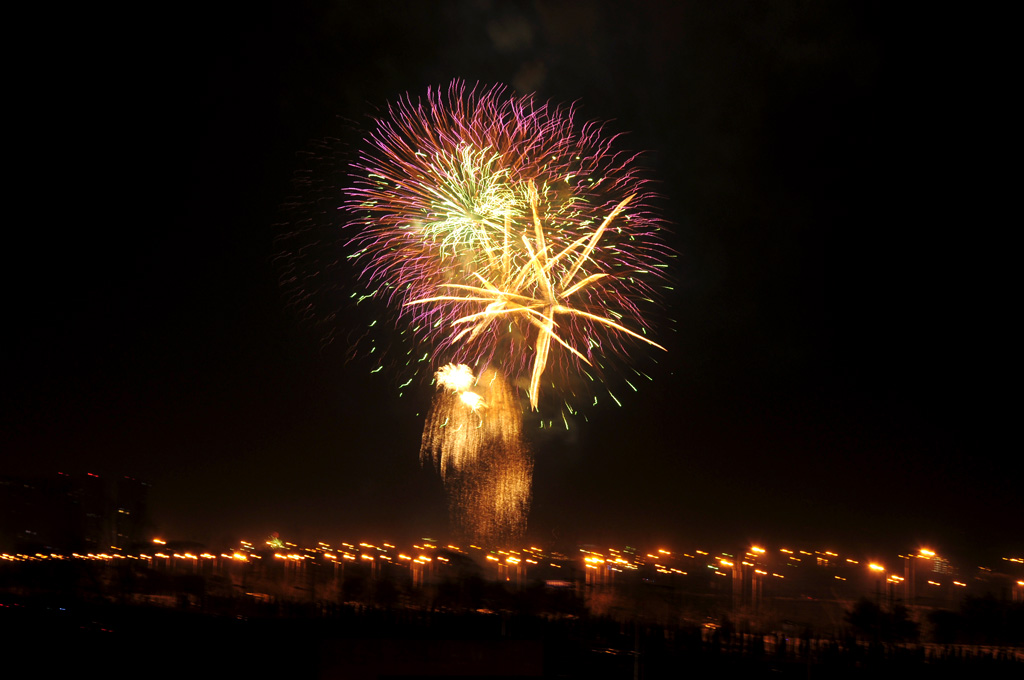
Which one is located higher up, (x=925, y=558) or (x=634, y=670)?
(x=925, y=558)

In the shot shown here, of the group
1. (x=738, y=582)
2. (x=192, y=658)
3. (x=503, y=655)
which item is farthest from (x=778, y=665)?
(x=738, y=582)

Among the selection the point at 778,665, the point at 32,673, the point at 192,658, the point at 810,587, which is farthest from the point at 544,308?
the point at 810,587

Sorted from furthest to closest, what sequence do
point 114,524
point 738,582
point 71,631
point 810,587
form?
point 114,524, point 738,582, point 810,587, point 71,631

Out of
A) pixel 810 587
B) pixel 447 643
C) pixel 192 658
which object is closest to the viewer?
pixel 447 643

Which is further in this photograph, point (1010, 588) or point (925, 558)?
point (925, 558)

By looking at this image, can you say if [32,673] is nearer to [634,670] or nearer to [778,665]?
[634,670]

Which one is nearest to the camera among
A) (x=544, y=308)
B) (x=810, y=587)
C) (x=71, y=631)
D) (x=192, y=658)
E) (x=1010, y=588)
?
(x=192, y=658)

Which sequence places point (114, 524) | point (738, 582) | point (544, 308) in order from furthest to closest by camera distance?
point (114, 524), point (738, 582), point (544, 308)

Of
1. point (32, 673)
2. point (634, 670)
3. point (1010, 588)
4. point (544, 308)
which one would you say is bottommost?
point (32, 673)

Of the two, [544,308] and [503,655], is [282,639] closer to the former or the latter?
[503,655]
